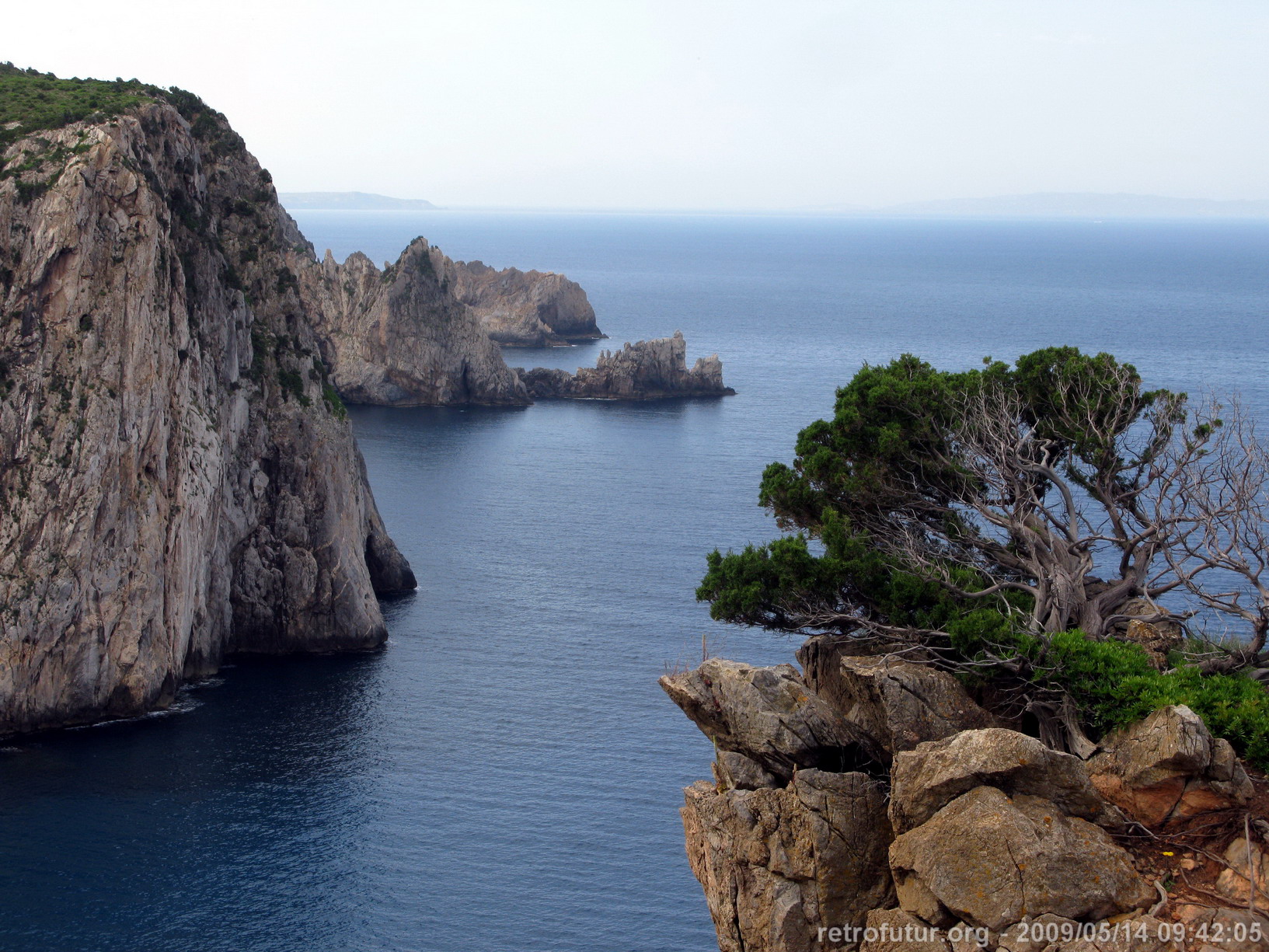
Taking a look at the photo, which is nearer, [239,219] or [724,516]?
[239,219]

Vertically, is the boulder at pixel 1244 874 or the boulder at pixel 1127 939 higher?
the boulder at pixel 1244 874

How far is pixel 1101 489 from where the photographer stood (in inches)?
1275

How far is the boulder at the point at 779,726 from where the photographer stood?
2634cm

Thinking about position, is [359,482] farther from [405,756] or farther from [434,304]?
[434,304]

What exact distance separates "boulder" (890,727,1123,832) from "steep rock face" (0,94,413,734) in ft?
147

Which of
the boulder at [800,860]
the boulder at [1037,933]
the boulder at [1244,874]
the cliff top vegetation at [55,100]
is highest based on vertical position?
the cliff top vegetation at [55,100]

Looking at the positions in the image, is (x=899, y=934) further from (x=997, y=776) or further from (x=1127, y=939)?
(x=1127, y=939)

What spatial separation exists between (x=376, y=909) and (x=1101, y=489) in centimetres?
2825

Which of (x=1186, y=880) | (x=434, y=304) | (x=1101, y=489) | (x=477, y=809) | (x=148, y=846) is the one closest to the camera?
(x=1186, y=880)

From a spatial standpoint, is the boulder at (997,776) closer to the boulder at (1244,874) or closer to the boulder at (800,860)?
the boulder at (1244,874)

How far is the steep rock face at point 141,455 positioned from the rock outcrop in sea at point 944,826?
37826 mm

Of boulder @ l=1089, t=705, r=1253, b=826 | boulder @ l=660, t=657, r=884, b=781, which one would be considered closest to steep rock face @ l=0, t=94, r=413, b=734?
boulder @ l=660, t=657, r=884, b=781

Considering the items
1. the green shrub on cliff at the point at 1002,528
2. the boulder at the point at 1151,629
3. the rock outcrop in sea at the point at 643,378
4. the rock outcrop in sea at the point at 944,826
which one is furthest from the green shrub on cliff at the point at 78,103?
the rock outcrop in sea at the point at 643,378

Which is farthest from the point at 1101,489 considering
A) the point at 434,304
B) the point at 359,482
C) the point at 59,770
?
the point at 434,304
